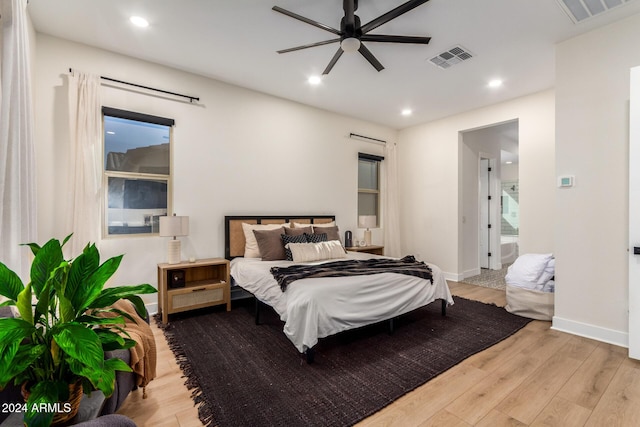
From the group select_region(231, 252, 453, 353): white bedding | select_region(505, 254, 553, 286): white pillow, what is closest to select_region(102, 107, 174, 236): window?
select_region(231, 252, 453, 353): white bedding

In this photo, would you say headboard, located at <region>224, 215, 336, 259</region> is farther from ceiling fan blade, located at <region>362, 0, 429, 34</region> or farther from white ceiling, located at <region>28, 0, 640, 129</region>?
ceiling fan blade, located at <region>362, 0, 429, 34</region>

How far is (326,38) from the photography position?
120 inches

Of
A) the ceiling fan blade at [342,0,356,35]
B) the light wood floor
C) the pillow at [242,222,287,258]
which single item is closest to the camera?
the light wood floor

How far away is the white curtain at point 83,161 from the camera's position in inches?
114

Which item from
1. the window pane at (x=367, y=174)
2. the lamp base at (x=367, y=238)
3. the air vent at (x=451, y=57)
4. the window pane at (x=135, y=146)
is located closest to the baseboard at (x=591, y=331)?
the lamp base at (x=367, y=238)

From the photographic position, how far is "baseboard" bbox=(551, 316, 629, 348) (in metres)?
2.65

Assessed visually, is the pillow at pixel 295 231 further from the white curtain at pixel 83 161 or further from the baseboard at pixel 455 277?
the baseboard at pixel 455 277

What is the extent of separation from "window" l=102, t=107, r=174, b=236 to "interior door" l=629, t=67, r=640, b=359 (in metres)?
4.58

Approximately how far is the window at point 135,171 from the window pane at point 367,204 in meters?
3.40

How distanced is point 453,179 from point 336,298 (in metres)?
3.84

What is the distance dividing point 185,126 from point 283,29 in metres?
1.74

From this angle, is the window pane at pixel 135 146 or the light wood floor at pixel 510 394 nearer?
the light wood floor at pixel 510 394

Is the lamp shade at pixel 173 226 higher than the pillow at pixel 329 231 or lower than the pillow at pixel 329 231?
higher

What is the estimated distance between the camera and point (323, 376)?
2166 millimetres
